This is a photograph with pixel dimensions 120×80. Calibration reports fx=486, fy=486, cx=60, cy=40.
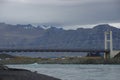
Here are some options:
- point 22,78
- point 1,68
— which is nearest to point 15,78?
point 22,78

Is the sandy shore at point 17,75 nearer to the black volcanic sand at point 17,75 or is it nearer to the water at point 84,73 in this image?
the black volcanic sand at point 17,75

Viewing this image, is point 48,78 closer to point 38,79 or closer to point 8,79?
point 38,79

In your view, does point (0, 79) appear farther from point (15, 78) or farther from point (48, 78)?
point (48, 78)

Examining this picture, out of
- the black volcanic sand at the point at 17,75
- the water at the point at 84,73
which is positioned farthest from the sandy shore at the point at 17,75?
the water at the point at 84,73

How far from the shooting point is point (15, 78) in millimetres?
24344

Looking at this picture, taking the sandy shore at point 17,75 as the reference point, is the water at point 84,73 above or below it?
below

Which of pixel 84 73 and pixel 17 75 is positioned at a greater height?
pixel 17 75

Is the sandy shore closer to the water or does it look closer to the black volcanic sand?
the black volcanic sand

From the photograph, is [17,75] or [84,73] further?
[84,73]

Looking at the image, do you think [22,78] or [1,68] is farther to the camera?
[1,68]

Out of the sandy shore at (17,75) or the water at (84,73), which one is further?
the water at (84,73)

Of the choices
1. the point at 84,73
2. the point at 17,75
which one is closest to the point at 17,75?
the point at 17,75

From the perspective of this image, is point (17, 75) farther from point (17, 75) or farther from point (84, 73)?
point (84, 73)

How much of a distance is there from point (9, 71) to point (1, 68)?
2.86 feet
